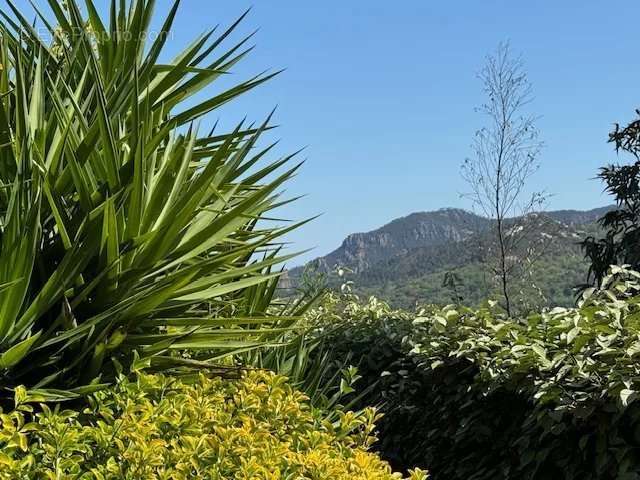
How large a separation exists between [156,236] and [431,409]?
2271 mm

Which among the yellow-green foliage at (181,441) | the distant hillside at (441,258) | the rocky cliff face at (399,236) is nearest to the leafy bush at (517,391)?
the yellow-green foliage at (181,441)

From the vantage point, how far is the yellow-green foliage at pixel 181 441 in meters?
1.92

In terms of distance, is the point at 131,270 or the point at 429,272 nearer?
the point at 131,270

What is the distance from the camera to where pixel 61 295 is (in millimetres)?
2531

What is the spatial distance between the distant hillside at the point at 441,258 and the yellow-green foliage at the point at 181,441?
3.56m

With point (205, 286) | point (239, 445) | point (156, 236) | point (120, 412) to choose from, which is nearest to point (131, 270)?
point (156, 236)

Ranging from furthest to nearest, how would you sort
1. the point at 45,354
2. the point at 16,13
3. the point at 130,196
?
the point at 16,13, the point at 130,196, the point at 45,354

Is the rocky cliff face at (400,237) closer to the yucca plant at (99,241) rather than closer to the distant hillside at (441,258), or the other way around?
the distant hillside at (441,258)

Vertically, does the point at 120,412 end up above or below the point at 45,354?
below

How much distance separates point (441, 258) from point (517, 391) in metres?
43.9

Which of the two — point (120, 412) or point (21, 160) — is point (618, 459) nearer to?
point (120, 412)

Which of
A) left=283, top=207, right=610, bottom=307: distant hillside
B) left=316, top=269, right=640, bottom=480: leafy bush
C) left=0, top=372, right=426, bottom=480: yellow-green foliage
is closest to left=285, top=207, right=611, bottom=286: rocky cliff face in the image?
left=283, top=207, right=610, bottom=307: distant hillside

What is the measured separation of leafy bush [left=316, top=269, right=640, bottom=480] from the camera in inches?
115

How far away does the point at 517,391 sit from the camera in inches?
130
